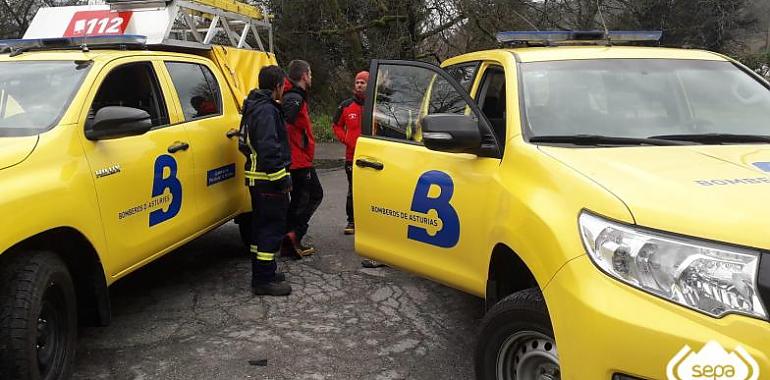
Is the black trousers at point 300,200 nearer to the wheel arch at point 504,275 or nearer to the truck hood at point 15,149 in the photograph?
the truck hood at point 15,149

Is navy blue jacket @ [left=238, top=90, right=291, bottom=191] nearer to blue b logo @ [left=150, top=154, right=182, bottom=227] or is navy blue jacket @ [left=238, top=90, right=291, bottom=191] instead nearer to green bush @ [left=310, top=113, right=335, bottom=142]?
blue b logo @ [left=150, top=154, right=182, bottom=227]

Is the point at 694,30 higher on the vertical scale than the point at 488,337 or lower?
higher

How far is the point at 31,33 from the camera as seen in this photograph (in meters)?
6.40

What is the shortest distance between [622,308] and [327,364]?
2.01m

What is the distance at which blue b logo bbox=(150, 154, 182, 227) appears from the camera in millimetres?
4055

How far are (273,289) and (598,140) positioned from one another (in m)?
2.70

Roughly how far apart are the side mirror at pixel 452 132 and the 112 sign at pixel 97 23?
4.26 meters

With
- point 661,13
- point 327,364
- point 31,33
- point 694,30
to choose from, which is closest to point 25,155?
point 327,364

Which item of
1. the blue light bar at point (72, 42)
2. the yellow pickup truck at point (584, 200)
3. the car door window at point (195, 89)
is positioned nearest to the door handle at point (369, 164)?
the yellow pickup truck at point (584, 200)

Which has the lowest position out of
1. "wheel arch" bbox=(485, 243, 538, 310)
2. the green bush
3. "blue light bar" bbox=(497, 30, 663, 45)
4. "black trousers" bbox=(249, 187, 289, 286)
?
the green bush

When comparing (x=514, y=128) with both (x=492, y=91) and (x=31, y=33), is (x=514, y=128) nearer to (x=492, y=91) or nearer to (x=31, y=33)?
(x=492, y=91)

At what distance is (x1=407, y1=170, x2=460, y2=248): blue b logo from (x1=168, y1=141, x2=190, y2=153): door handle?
71.2 inches

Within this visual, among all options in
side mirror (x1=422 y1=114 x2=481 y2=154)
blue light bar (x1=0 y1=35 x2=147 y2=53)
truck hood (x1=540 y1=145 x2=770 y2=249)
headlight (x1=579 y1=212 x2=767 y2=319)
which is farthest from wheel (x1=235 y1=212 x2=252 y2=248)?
headlight (x1=579 y1=212 x2=767 y2=319)

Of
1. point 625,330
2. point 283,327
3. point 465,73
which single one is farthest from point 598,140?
point 283,327
